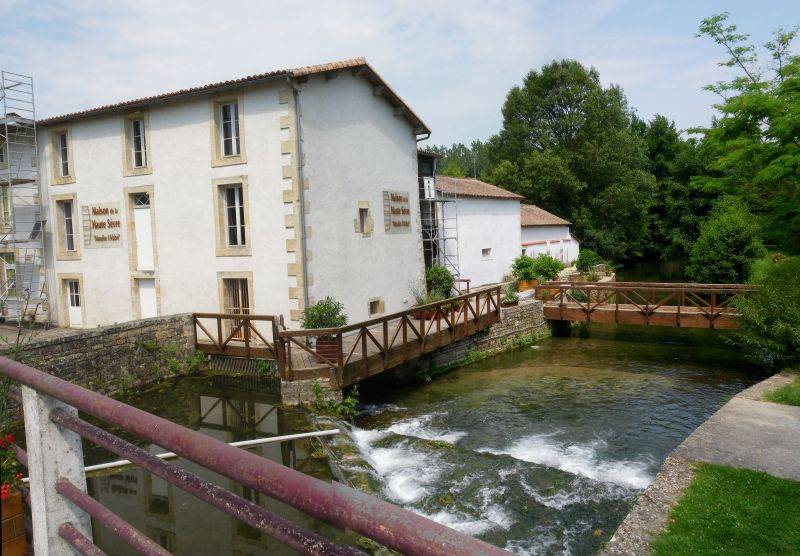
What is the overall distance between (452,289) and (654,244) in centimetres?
3080

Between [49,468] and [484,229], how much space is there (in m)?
22.4

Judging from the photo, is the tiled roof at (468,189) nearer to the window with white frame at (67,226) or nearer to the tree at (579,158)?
the window with white frame at (67,226)

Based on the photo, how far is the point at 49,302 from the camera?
18625 mm

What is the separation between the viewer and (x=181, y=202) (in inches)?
607

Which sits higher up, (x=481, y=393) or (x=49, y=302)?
(x=49, y=302)

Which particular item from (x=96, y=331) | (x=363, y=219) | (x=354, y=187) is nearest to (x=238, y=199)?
(x=354, y=187)

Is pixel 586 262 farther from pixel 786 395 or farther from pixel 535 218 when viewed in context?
pixel 786 395

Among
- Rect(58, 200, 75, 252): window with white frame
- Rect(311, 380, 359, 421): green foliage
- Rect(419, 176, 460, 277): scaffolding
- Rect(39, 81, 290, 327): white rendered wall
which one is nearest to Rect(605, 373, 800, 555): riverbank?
Rect(311, 380, 359, 421): green foliage

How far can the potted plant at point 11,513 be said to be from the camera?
2.31 m

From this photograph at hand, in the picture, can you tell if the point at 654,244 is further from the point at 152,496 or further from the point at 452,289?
the point at 152,496

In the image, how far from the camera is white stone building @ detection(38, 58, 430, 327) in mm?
13898

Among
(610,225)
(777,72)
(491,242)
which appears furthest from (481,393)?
(610,225)

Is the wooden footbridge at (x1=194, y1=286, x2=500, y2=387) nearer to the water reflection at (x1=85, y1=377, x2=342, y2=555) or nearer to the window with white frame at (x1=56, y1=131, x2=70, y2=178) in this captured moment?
the water reflection at (x1=85, y1=377, x2=342, y2=555)

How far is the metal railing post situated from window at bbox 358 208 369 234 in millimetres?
13722
